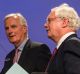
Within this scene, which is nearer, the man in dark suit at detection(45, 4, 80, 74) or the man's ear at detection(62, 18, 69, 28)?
the man in dark suit at detection(45, 4, 80, 74)

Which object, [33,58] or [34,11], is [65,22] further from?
[34,11]

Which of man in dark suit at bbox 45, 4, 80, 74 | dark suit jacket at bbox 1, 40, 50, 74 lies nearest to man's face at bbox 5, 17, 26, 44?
dark suit jacket at bbox 1, 40, 50, 74

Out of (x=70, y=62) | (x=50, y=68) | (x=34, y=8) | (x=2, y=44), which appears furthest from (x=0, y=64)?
(x=70, y=62)

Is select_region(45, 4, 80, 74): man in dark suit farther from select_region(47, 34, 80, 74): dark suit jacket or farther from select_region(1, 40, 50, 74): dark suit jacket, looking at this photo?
select_region(1, 40, 50, 74): dark suit jacket

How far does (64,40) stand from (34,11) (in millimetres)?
1129

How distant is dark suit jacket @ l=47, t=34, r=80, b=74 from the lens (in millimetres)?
1286

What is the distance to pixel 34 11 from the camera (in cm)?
257

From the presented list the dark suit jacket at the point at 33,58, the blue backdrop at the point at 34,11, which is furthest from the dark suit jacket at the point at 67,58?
the blue backdrop at the point at 34,11

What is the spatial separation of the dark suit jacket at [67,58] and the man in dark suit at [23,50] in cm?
51

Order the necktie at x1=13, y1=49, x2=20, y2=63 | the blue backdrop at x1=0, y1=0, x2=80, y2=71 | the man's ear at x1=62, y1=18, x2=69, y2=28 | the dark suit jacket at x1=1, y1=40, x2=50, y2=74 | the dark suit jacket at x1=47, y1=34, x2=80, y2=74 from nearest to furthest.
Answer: the dark suit jacket at x1=47, y1=34, x2=80, y2=74 < the man's ear at x1=62, y1=18, x2=69, y2=28 < the dark suit jacket at x1=1, y1=40, x2=50, y2=74 < the necktie at x1=13, y1=49, x2=20, y2=63 < the blue backdrop at x1=0, y1=0, x2=80, y2=71

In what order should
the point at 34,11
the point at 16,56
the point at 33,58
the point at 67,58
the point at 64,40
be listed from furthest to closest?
the point at 34,11 → the point at 16,56 → the point at 33,58 → the point at 64,40 → the point at 67,58

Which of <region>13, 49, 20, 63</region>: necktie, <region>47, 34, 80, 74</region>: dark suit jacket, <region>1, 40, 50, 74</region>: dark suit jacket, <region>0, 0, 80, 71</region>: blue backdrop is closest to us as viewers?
<region>47, 34, 80, 74</region>: dark suit jacket

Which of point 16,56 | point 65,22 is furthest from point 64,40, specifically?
point 16,56

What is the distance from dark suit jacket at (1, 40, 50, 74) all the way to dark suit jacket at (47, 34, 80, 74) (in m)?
0.51
